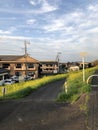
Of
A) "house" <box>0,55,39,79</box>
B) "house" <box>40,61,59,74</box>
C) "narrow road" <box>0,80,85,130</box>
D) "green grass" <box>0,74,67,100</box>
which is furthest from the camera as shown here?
"house" <box>40,61,59,74</box>

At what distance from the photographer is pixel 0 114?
37.9 ft

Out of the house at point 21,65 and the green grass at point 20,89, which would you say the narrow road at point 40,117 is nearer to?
the green grass at point 20,89

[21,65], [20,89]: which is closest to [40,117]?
[20,89]

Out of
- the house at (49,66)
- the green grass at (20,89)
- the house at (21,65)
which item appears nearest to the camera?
the green grass at (20,89)

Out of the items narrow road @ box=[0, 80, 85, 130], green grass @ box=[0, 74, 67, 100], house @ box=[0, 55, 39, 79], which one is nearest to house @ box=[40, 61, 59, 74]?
house @ box=[0, 55, 39, 79]

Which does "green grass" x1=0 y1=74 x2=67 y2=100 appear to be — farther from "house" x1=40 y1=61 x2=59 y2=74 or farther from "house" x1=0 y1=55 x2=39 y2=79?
"house" x1=40 y1=61 x2=59 y2=74

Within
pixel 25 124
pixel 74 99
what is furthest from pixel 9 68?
pixel 25 124

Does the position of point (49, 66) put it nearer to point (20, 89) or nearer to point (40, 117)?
point (20, 89)

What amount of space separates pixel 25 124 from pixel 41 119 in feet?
2.93

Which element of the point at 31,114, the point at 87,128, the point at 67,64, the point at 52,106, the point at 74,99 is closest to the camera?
the point at 87,128

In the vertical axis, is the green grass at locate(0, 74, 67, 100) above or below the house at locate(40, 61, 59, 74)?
below

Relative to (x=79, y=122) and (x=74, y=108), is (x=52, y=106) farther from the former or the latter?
(x=79, y=122)

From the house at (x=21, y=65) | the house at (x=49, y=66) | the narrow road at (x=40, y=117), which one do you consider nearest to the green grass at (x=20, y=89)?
the narrow road at (x=40, y=117)

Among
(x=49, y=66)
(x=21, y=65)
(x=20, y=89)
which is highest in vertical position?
(x=49, y=66)
